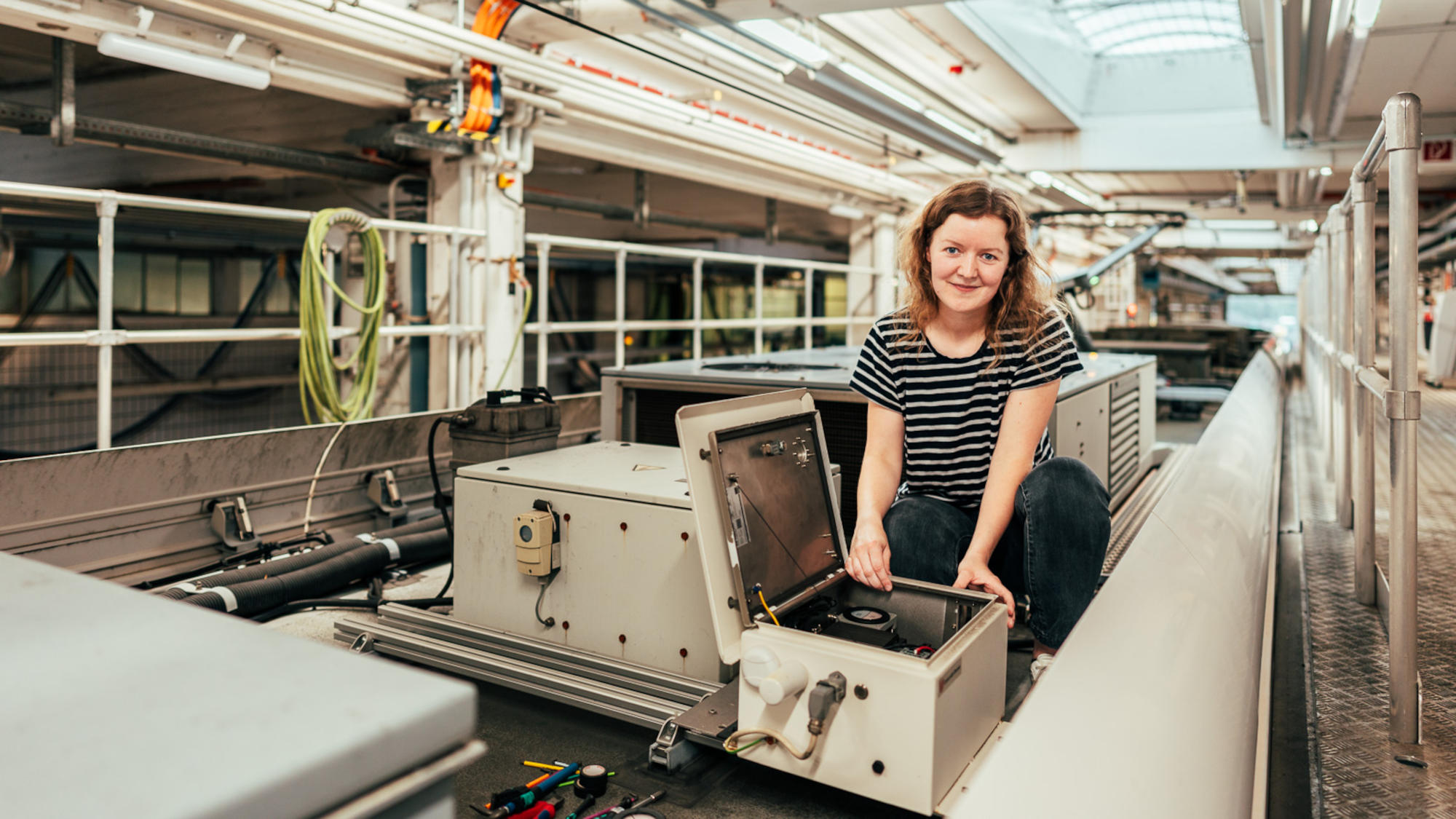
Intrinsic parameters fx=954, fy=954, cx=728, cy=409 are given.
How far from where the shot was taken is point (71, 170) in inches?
268

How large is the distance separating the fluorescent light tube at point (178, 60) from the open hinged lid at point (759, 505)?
2527 mm

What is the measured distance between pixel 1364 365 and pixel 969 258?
4.40 ft

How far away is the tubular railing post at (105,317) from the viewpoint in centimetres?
267

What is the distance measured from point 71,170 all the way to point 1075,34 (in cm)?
763

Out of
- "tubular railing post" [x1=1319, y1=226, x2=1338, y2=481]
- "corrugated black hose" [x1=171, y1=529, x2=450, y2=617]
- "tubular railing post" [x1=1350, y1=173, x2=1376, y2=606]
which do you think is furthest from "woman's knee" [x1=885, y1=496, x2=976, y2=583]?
"tubular railing post" [x1=1319, y1=226, x2=1338, y2=481]

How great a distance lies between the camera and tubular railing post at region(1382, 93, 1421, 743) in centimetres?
161

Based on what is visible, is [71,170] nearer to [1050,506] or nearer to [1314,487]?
[1050,506]

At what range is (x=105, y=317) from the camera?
274 cm

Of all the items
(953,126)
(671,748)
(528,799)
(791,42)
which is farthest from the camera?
(953,126)

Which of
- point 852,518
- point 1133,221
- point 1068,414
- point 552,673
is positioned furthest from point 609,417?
point 1133,221

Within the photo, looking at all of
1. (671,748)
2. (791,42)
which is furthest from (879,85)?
(671,748)

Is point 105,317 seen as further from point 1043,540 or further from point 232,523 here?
point 1043,540

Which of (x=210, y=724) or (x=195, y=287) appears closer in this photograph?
(x=210, y=724)

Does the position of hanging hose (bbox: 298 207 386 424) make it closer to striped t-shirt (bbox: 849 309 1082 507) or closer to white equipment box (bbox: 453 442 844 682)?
white equipment box (bbox: 453 442 844 682)
